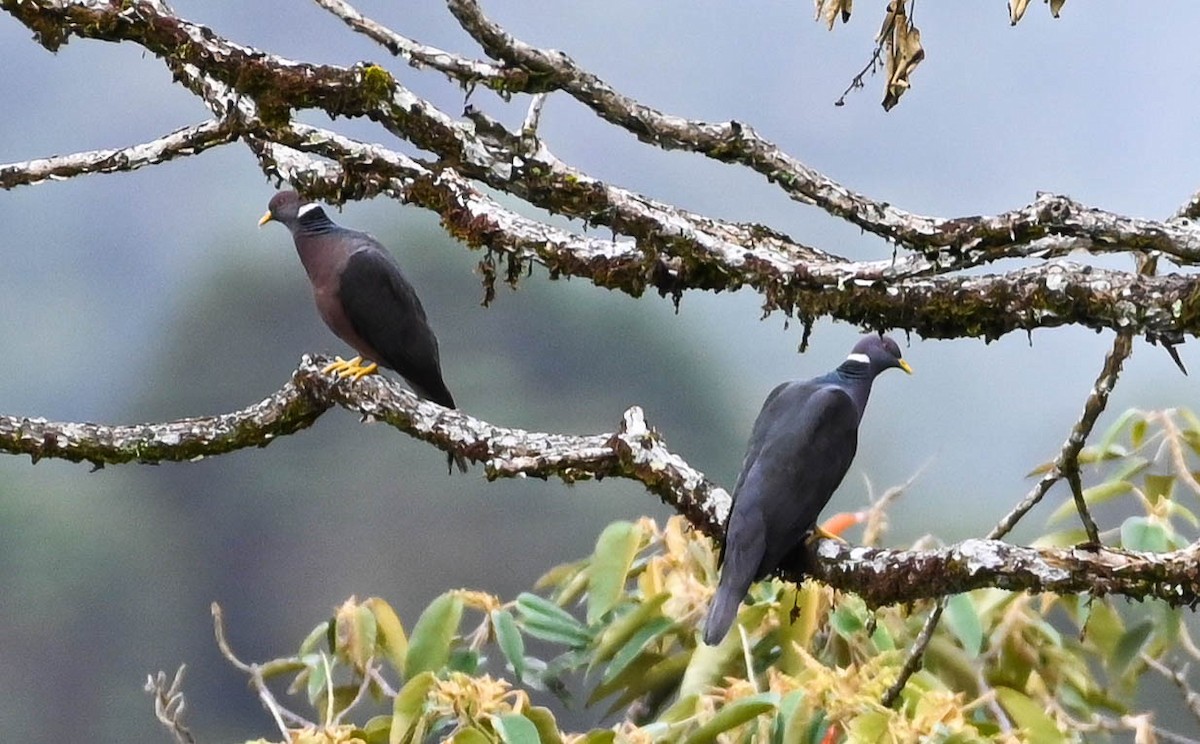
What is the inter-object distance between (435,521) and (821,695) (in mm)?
1914

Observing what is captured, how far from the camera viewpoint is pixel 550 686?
8.55ft

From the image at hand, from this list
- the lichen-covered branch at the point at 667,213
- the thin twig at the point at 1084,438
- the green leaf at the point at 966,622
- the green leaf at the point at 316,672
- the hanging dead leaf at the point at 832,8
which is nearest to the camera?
the lichen-covered branch at the point at 667,213

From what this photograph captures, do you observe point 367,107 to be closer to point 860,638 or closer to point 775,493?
point 775,493

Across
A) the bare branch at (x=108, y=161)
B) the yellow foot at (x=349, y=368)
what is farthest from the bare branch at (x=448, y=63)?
the yellow foot at (x=349, y=368)

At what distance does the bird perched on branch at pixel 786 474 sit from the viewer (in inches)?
68.4

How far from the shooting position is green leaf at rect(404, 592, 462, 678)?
2.08 meters

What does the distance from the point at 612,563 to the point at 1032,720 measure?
0.70 m

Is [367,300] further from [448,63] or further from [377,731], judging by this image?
[448,63]

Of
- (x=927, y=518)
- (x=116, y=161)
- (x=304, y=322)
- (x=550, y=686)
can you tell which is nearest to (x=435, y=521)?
(x=304, y=322)

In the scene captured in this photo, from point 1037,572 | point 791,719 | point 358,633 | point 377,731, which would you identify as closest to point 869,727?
A: point 791,719

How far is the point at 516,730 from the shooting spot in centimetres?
159

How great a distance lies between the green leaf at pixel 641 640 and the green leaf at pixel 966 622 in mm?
496

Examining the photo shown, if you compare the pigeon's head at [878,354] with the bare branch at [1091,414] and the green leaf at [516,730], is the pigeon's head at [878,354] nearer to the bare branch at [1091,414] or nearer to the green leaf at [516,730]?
the bare branch at [1091,414]

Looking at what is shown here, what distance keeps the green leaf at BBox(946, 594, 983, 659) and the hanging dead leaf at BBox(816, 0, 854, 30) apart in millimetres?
900
